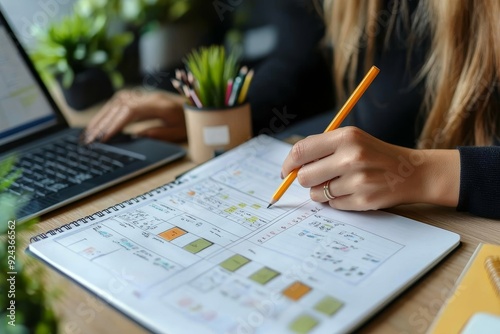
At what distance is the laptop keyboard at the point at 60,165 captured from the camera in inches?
29.3

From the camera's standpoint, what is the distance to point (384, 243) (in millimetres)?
567

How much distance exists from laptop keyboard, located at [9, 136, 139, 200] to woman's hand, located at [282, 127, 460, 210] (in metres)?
0.34

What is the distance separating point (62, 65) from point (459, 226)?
95cm

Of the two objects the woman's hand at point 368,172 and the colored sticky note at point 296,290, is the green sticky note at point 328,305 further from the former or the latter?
the woman's hand at point 368,172

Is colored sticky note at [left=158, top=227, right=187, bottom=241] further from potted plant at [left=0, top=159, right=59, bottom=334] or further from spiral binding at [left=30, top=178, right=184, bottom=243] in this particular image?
potted plant at [left=0, top=159, right=59, bottom=334]

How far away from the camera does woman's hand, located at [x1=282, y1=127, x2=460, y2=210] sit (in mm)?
633

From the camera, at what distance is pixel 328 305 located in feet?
1.52

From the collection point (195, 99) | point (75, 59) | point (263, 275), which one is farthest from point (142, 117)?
point (263, 275)

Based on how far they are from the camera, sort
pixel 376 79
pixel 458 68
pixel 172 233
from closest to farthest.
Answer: pixel 172 233, pixel 458 68, pixel 376 79

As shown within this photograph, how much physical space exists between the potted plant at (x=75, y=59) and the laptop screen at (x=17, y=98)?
21 cm

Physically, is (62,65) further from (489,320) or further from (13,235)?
(489,320)

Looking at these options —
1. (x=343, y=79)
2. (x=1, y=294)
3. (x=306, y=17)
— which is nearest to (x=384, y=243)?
(x=1, y=294)

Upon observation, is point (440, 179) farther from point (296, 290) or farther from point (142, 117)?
point (142, 117)

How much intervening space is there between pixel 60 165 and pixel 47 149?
9cm
